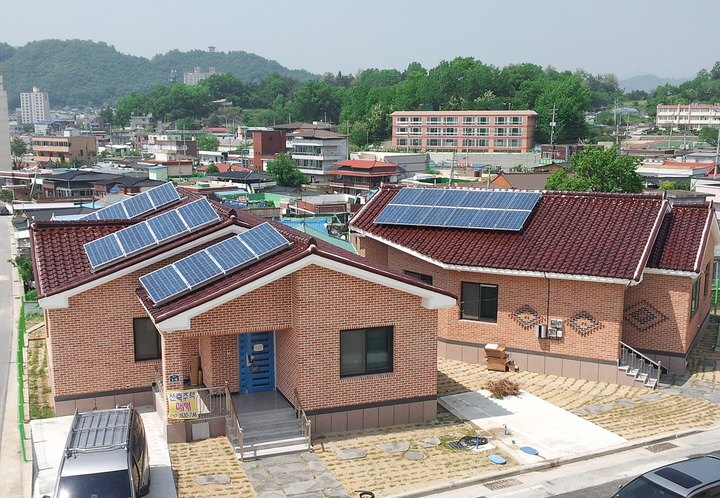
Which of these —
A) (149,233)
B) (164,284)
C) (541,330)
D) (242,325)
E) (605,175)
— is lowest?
(541,330)

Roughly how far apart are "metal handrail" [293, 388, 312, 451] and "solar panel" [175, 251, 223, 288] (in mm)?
3745

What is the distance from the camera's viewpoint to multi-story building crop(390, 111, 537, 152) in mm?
144375

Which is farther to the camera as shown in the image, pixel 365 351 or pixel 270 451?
pixel 365 351

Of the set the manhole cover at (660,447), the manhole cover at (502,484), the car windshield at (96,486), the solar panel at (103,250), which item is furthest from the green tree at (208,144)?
the car windshield at (96,486)

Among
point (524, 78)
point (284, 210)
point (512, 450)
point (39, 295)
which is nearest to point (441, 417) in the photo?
point (512, 450)

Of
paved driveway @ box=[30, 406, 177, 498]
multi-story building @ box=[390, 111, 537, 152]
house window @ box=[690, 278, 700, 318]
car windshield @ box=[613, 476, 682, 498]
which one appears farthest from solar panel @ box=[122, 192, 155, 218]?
multi-story building @ box=[390, 111, 537, 152]

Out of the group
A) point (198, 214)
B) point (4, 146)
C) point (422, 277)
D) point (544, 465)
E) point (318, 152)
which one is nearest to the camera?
point (544, 465)

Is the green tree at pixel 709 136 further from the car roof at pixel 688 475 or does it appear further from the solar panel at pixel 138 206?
the car roof at pixel 688 475

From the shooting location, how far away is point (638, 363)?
2412cm

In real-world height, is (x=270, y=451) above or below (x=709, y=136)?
below

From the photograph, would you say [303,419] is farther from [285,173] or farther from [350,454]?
[285,173]

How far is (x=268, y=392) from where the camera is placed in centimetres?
2050

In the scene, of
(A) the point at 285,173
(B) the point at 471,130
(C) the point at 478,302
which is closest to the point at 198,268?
(C) the point at 478,302

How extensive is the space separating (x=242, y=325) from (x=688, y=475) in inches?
415
